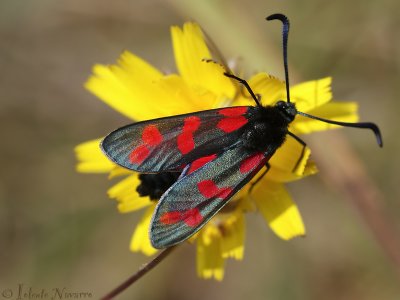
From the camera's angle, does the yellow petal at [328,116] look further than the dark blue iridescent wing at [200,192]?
Yes

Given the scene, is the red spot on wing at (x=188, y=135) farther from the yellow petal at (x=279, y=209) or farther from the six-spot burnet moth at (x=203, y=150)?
the yellow petal at (x=279, y=209)

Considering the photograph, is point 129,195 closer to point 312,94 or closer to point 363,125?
point 312,94

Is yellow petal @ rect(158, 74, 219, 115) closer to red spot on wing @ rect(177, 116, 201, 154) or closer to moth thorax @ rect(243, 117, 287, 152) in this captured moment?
red spot on wing @ rect(177, 116, 201, 154)

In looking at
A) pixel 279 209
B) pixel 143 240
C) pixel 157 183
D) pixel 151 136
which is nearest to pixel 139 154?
pixel 151 136

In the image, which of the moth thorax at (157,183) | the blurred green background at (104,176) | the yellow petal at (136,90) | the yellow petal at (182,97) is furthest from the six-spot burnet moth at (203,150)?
the blurred green background at (104,176)

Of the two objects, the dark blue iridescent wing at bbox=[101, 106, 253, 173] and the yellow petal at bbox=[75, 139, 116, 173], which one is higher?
the yellow petal at bbox=[75, 139, 116, 173]

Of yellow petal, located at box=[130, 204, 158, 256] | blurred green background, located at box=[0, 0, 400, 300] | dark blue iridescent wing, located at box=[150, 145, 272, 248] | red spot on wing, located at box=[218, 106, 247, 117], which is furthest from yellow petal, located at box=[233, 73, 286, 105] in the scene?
blurred green background, located at box=[0, 0, 400, 300]

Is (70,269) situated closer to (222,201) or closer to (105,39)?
(105,39)
